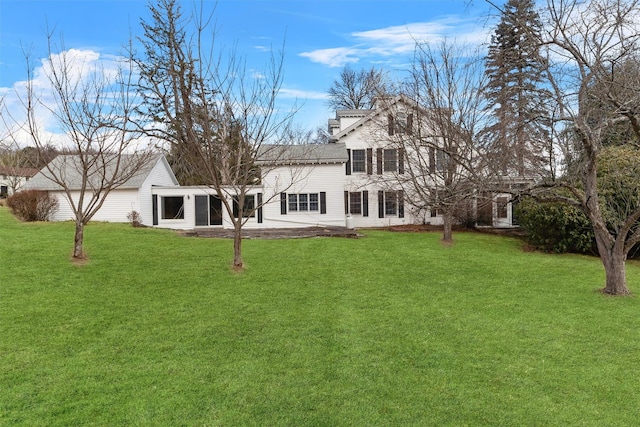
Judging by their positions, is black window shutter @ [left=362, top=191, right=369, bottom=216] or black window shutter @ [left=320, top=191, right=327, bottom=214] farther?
black window shutter @ [left=362, top=191, right=369, bottom=216]

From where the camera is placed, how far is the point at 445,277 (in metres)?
10.5

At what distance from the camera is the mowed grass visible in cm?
411

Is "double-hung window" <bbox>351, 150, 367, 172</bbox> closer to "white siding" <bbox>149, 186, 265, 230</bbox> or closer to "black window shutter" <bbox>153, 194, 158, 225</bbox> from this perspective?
"white siding" <bbox>149, 186, 265, 230</bbox>

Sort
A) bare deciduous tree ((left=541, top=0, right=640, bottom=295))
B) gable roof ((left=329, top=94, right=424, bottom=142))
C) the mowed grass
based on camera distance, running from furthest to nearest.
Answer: gable roof ((left=329, top=94, right=424, bottom=142))
bare deciduous tree ((left=541, top=0, right=640, bottom=295))
the mowed grass

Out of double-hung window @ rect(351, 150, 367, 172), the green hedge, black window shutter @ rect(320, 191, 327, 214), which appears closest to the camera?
the green hedge

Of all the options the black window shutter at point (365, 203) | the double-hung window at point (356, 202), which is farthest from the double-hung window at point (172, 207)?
the black window shutter at point (365, 203)

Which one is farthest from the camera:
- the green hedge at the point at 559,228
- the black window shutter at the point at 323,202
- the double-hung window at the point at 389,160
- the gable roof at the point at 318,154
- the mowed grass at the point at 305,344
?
the double-hung window at the point at 389,160

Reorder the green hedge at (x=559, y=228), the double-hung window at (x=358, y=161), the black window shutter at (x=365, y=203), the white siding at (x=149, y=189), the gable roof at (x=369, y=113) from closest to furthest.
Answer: the green hedge at (x=559, y=228), the gable roof at (x=369, y=113), the white siding at (x=149, y=189), the black window shutter at (x=365, y=203), the double-hung window at (x=358, y=161)

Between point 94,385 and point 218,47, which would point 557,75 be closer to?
point 218,47

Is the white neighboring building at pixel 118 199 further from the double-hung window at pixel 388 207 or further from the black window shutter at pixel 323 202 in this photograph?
the double-hung window at pixel 388 207

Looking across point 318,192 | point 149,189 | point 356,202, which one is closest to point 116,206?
point 149,189

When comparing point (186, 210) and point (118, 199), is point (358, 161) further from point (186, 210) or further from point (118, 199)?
point (118, 199)

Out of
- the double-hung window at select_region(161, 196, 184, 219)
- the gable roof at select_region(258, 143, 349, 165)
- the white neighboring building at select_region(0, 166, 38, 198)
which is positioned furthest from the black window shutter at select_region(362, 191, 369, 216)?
the white neighboring building at select_region(0, 166, 38, 198)

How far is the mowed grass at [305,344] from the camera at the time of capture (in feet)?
13.5
